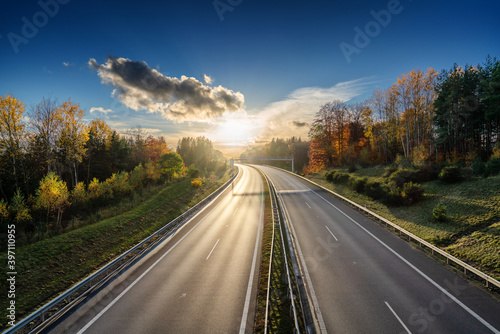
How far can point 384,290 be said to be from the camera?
9914 mm

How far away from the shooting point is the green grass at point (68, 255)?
34.4 feet

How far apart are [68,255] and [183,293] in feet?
31.0

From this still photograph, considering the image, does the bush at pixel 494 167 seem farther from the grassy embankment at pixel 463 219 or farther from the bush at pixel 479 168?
the grassy embankment at pixel 463 219

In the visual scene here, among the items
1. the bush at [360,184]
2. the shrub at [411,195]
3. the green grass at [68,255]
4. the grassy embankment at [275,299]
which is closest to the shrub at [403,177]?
the shrub at [411,195]

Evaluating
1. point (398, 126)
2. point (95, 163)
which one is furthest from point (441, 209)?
point (95, 163)

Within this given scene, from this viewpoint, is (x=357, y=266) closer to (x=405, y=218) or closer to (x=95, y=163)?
(x=405, y=218)

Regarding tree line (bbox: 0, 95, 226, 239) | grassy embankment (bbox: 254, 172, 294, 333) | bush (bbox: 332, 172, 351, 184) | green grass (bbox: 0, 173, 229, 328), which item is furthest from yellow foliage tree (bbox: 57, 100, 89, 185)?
bush (bbox: 332, 172, 351, 184)

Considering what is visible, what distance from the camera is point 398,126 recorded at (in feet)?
125

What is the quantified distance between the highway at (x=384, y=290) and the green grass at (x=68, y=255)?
1309 cm

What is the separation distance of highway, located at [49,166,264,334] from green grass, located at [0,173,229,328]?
8.81ft

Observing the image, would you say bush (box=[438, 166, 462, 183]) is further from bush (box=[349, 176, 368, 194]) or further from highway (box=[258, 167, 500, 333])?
highway (box=[258, 167, 500, 333])

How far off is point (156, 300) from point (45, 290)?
627 centimetres

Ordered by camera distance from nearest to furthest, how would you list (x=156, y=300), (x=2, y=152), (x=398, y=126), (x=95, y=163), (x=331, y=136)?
1. (x=156, y=300)
2. (x=2, y=152)
3. (x=398, y=126)
4. (x=95, y=163)
5. (x=331, y=136)

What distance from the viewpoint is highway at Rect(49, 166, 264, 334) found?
8.20 meters
